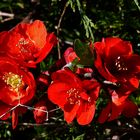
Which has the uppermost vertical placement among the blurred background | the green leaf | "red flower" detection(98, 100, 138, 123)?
the green leaf

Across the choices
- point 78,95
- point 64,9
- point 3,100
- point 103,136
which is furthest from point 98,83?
point 64,9

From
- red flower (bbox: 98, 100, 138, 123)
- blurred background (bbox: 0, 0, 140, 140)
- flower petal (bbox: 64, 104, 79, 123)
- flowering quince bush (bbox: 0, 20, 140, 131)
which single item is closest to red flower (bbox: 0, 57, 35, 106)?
flowering quince bush (bbox: 0, 20, 140, 131)

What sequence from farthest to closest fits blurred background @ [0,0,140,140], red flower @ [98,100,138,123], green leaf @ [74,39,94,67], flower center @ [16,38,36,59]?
blurred background @ [0,0,140,140]
flower center @ [16,38,36,59]
red flower @ [98,100,138,123]
green leaf @ [74,39,94,67]

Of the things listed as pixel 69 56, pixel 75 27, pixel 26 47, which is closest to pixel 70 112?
pixel 69 56

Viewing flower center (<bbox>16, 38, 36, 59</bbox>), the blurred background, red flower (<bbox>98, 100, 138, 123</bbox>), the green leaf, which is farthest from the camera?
the blurred background

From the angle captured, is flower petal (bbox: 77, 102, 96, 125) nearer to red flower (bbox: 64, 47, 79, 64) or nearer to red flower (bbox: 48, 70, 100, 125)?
red flower (bbox: 48, 70, 100, 125)

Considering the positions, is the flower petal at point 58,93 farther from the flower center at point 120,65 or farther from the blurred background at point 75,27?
the blurred background at point 75,27

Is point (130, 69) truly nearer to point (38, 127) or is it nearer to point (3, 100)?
point (3, 100)

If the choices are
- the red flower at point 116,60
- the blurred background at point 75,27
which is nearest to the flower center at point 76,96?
the red flower at point 116,60
